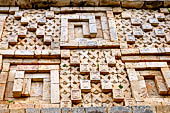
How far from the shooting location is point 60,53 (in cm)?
603

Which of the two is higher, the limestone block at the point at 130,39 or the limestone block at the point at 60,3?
the limestone block at the point at 60,3

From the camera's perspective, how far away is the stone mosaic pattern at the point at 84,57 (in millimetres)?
5262

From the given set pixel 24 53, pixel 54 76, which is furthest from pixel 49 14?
pixel 54 76

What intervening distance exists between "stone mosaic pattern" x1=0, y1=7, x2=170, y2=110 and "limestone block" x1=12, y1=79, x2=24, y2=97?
0.02m

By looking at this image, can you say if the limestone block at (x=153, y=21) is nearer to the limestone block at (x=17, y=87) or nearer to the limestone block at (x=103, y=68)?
the limestone block at (x=103, y=68)

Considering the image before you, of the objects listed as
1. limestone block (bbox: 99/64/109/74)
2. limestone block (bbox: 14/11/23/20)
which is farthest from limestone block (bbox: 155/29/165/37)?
limestone block (bbox: 14/11/23/20)

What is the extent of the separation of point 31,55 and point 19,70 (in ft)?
1.54

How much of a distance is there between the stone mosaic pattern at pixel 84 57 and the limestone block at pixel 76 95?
0.02m

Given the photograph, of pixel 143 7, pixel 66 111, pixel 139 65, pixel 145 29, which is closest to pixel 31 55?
pixel 66 111

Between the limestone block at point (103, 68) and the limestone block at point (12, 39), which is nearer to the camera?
the limestone block at point (103, 68)

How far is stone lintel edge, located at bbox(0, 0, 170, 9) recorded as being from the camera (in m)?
7.24

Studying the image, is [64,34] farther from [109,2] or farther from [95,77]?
[109,2]

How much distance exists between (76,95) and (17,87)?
121cm

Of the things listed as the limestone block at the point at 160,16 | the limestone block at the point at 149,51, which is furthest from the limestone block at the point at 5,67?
the limestone block at the point at 160,16
